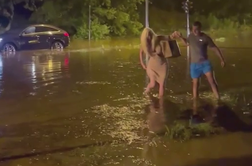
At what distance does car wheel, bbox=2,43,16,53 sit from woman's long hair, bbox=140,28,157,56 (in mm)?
16256

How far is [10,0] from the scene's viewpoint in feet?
120

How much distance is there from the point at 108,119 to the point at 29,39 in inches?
732

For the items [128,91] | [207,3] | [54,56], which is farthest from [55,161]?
[207,3]

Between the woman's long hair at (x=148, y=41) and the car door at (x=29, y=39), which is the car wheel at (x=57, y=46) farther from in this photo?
the woman's long hair at (x=148, y=41)

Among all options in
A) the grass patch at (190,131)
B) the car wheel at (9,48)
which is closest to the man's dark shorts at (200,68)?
the grass patch at (190,131)

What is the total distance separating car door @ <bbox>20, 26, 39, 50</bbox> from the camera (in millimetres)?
27734

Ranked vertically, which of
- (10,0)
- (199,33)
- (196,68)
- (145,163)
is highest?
(10,0)

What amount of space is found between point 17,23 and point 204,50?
1214 inches

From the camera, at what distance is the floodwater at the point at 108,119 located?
7754 mm

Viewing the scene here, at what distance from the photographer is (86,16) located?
3844 cm

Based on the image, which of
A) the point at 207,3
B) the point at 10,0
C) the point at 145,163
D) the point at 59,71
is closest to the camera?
the point at 145,163

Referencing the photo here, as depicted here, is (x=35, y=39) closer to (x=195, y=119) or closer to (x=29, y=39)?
(x=29, y=39)

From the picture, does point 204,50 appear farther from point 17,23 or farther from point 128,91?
point 17,23

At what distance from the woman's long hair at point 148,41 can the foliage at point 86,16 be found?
85.2ft
